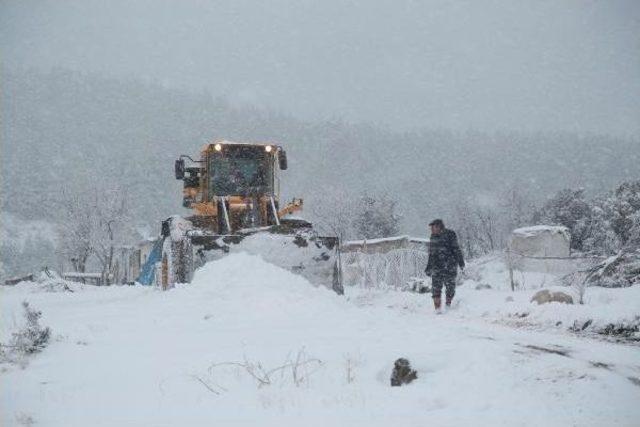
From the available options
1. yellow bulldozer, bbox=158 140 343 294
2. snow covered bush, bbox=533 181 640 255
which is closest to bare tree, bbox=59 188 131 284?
yellow bulldozer, bbox=158 140 343 294

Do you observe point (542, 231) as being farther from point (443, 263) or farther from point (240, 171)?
point (443, 263)

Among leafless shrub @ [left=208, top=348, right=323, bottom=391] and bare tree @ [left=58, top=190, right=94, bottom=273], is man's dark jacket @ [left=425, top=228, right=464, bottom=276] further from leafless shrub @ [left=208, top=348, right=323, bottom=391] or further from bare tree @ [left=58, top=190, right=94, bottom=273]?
bare tree @ [left=58, top=190, right=94, bottom=273]

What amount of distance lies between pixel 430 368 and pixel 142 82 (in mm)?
142221

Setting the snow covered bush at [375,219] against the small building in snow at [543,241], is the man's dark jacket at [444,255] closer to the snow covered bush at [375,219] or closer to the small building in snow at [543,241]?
the small building in snow at [543,241]

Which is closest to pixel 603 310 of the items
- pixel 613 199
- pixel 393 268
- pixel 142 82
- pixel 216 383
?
pixel 216 383

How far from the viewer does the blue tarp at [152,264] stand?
38.7 ft

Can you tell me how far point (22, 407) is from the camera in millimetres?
3611

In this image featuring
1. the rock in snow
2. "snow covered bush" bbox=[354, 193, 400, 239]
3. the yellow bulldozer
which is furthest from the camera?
"snow covered bush" bbox=[354, 193, 400, 239]

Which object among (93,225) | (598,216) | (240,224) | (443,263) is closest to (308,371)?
(443,263)

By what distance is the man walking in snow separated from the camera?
9680 millimetres

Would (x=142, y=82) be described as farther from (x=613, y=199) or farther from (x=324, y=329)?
(x=324, y=329)

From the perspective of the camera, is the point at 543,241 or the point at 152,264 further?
the point at 543,241

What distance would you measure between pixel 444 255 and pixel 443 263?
15 cm

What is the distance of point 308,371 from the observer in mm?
4246
